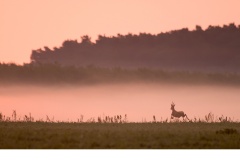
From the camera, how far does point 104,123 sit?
22.2 metres

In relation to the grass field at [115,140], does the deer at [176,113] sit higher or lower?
higher

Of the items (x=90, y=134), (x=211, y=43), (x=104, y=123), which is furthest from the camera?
(x=211, y=43)

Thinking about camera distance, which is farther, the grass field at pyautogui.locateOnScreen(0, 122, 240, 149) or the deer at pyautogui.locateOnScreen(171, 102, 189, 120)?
the deer at pyautogui.locateOnScreen(171, 102, 189, 120)

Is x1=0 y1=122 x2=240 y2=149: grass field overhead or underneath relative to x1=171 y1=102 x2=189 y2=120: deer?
underneath

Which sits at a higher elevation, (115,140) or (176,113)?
(176,113)

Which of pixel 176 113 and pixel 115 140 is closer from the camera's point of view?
pixel 115 140

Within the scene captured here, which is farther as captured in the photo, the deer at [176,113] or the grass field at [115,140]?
the deer at [176,113]
